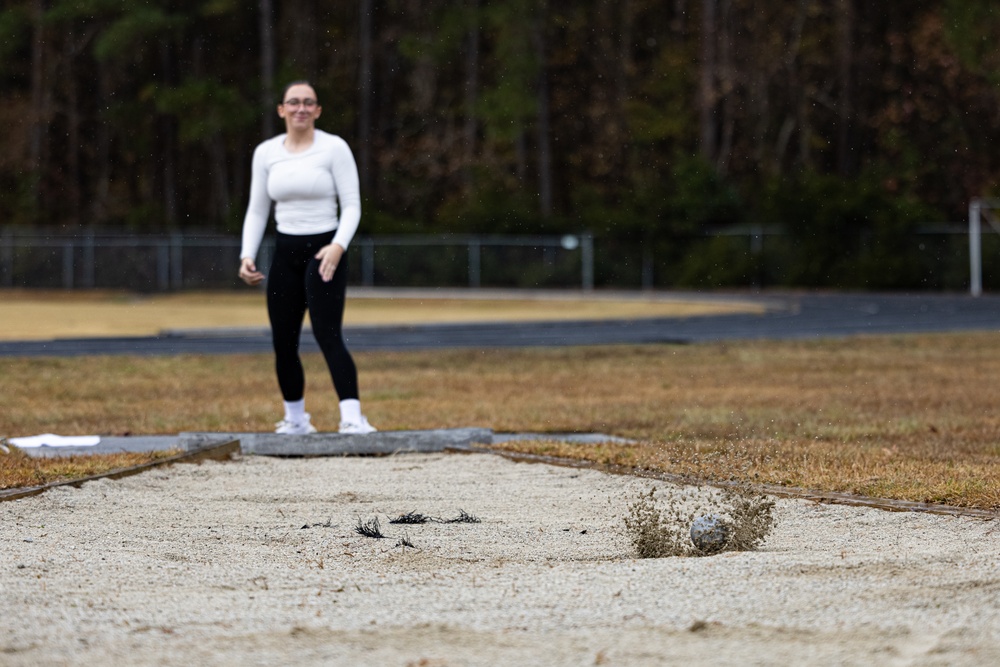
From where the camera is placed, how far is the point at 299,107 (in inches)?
384

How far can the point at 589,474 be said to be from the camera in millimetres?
8539

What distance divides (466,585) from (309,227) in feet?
15.5

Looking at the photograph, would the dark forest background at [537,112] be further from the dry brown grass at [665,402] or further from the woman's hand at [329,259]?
the woman's hand at [329,259]

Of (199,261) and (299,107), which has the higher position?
(299,107)

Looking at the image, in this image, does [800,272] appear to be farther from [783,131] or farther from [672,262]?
[783,131]

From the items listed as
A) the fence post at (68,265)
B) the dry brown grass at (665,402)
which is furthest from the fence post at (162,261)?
the dry brown grass at (665,402)

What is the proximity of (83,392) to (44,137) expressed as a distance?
52991 millimetres

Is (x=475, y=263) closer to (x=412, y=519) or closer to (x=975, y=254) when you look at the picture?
(x=975, y=254)

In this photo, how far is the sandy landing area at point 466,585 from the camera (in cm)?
436

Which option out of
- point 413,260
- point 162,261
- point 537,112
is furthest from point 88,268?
point 537,112

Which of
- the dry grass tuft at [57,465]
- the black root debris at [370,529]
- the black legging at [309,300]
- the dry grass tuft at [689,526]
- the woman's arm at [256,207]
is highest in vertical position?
the woman's arm at [256,207]

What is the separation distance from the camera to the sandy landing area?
14.3ft

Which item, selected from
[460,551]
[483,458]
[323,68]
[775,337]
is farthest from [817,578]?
[323,68]

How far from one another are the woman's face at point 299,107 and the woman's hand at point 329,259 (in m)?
0.80
